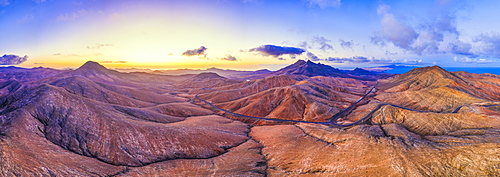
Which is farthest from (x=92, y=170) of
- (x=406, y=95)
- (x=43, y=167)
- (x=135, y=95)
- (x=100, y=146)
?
(x=406, y=95)

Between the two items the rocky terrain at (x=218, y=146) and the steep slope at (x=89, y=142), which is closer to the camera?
the rocky terrain at (x=218, y=146)

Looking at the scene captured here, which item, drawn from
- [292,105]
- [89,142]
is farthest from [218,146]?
[292,105]

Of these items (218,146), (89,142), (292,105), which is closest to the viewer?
(89,142)

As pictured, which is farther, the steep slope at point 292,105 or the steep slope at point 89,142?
the steep slope at point 292,105

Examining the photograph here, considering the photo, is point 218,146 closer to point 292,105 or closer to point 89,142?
point 89,142

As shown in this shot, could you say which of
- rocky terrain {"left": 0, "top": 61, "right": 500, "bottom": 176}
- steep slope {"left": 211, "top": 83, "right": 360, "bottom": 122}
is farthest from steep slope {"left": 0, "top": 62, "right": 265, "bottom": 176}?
steep slope {"left": 211, "top": 83, "right": 360, "bottom": 122}

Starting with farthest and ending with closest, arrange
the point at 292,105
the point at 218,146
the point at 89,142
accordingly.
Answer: the point at 292,105, the point at 218,146, the point at 89,142

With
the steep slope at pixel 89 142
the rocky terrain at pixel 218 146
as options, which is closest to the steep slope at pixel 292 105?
the rocky terrain at pixel 218 146

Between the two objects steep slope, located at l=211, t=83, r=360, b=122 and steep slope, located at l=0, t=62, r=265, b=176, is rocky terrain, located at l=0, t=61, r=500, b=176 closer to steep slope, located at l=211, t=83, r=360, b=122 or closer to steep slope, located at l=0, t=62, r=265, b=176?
steep slope, located at l=0, t=62, r=265, b=176

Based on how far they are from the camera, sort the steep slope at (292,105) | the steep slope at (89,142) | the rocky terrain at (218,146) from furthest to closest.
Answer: the steep slope at (292,105) < the steep slope at (89,142) < the rocky terrain at (218,146)

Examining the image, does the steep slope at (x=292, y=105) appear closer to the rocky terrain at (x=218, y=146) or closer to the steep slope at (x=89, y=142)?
the rocky terrain at (x=218, y=146)

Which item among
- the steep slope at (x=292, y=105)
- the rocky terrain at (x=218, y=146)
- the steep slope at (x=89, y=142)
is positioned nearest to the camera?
the rocky terrain at (x=218, y=146)
